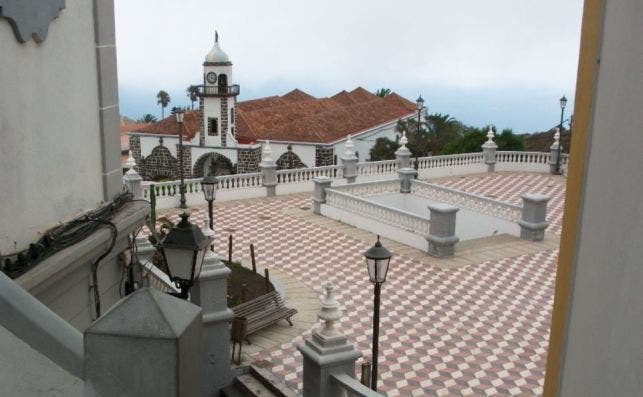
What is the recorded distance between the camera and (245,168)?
42.1 meters

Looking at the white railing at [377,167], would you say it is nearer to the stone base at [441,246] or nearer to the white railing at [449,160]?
the white railing at [449,160]

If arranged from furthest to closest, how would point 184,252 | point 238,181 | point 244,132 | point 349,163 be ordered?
point 244,132
point 349,163
point 238,181
point 184,252

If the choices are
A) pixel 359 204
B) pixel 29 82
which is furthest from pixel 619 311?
pixel 359 204

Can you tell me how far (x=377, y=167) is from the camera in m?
25.0

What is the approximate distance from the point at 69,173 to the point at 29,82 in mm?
967

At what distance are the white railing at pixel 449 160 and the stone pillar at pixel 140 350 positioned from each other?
23.6 meters

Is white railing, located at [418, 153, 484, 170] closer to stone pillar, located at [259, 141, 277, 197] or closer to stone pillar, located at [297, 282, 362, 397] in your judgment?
stone pillar, located at [259, 141, 277, 197]

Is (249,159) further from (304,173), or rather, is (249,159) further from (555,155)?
(555,155)

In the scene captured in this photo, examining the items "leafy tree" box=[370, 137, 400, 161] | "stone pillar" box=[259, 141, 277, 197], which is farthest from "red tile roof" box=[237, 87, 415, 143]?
"stone pillar" box=[259, 141, 277, 197]

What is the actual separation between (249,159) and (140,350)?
3947 centimetres

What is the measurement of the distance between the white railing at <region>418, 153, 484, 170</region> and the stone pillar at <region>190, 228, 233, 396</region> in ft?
59.2

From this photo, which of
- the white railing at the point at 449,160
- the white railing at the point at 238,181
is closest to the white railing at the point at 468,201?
the white railing at the point at 449,160

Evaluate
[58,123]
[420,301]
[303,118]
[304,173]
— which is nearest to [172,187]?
[304,173]

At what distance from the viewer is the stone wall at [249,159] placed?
41.5 meters
